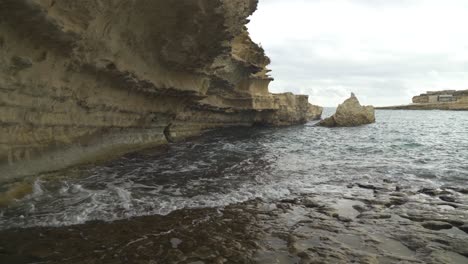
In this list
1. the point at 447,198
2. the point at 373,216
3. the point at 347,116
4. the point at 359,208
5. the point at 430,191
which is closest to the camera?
the point at 373,216

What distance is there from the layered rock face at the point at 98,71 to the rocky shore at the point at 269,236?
12.0 feet

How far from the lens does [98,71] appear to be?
35.8ft

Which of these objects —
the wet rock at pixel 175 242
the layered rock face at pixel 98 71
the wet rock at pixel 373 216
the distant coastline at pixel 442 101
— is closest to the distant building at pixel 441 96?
the distant coastline at pixel 442 101

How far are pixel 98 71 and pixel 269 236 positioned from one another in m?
7.50

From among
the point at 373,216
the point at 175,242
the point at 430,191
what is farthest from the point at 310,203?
the point at 175,242

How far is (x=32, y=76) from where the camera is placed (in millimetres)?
8578

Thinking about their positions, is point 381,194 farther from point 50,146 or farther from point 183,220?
point 50,146

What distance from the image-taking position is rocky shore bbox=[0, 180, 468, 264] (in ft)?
16.7

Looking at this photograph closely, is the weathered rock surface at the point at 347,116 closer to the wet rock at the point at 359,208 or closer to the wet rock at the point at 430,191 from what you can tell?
the wet rock at the point at 430,191

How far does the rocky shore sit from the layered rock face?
367cm

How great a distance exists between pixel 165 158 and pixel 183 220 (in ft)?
23.9

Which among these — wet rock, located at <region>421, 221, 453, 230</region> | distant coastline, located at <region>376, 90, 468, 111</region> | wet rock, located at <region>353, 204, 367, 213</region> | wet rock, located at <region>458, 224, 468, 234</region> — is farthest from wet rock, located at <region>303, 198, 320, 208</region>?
distant coastline, located at <region>376, 90, 468, 111</region>

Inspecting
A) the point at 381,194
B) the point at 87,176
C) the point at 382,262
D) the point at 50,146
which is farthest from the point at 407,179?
the point at 50,146

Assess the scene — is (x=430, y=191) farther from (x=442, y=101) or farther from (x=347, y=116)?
(x=442, y=101)
